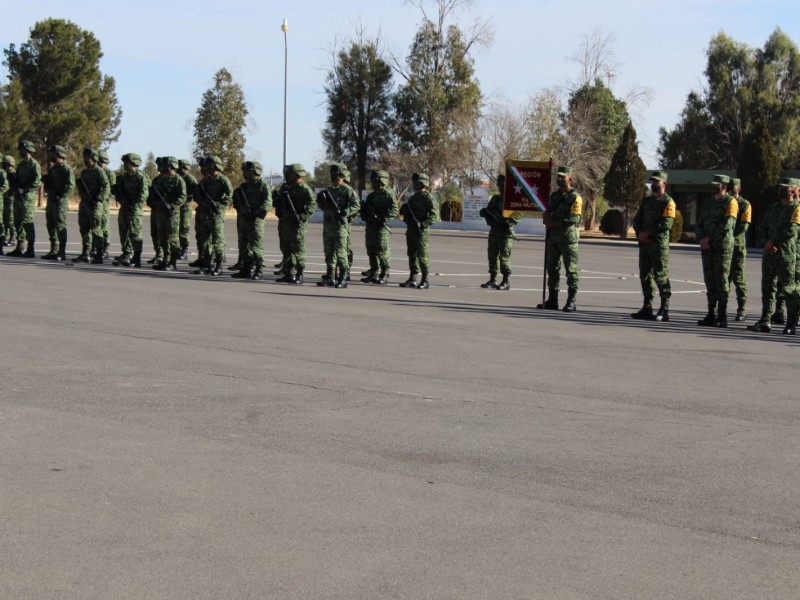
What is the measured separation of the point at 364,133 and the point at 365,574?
85208 millimetres

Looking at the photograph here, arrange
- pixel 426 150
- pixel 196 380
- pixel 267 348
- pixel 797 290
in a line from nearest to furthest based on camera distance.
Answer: pixel 196 380 < pixel 267 348 < pixel 797 290 < pixel 426 150

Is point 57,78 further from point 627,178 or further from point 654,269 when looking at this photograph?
point 654,269

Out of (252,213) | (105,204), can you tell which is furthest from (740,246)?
(105,204)

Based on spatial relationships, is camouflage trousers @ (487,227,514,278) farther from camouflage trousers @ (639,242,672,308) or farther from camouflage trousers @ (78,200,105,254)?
camouflage trousers @ (78,200,105,254)

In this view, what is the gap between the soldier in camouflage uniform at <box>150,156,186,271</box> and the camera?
23.1m

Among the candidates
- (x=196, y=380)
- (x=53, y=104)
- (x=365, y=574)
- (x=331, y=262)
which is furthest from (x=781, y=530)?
(x=53, y=104)

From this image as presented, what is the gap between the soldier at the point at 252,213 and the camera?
21734 mm

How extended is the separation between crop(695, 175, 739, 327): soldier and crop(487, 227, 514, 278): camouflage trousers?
17.1 feet

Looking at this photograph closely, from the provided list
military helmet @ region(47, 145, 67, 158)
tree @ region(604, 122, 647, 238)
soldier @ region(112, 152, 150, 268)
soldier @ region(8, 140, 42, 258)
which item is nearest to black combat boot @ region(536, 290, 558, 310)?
soldier @ region(112, 152, 150, 268)

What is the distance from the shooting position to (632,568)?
210 inches

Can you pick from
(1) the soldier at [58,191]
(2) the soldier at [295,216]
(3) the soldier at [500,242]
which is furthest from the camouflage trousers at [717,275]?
(1) the soldier at [58,191]

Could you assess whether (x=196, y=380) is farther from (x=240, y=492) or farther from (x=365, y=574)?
(x=365, y=574)

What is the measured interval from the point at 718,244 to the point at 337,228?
671 cm

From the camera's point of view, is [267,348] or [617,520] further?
[267,348]
